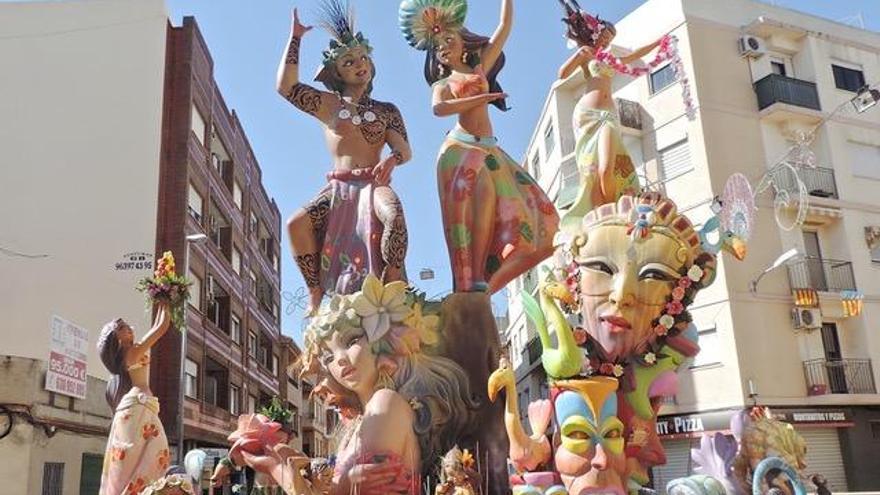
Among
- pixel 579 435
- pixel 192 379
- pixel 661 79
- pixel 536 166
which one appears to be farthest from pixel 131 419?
pixel 536 166

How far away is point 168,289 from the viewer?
23.9 ft

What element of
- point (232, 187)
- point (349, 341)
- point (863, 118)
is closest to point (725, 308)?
point (863, 118)

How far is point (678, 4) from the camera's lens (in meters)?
22.7

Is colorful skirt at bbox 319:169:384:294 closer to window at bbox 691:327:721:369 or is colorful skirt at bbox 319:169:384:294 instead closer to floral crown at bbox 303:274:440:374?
floral crown at bbox 303:274:440:374

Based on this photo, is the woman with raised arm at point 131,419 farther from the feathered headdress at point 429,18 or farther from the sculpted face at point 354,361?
the feathered headdress at point 429,18

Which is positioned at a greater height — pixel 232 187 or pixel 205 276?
pixel 232 187

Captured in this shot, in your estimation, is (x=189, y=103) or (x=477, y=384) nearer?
(x=477, y=384)

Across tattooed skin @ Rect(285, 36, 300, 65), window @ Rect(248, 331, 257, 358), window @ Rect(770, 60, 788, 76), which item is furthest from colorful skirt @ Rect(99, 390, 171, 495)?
window @ Rect(248, 331, 257, 358)

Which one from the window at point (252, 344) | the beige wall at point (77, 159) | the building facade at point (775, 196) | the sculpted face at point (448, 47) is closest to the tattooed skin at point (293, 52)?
the sculpted face at point (448, 47)

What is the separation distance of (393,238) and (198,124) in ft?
71.3

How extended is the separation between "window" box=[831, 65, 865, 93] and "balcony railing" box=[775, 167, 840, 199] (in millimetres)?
2999

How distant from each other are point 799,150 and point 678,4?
195 inches

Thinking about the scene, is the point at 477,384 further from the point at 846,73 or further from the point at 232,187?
the point at 232,187

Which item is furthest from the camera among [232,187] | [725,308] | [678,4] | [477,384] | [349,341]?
[232,187]
